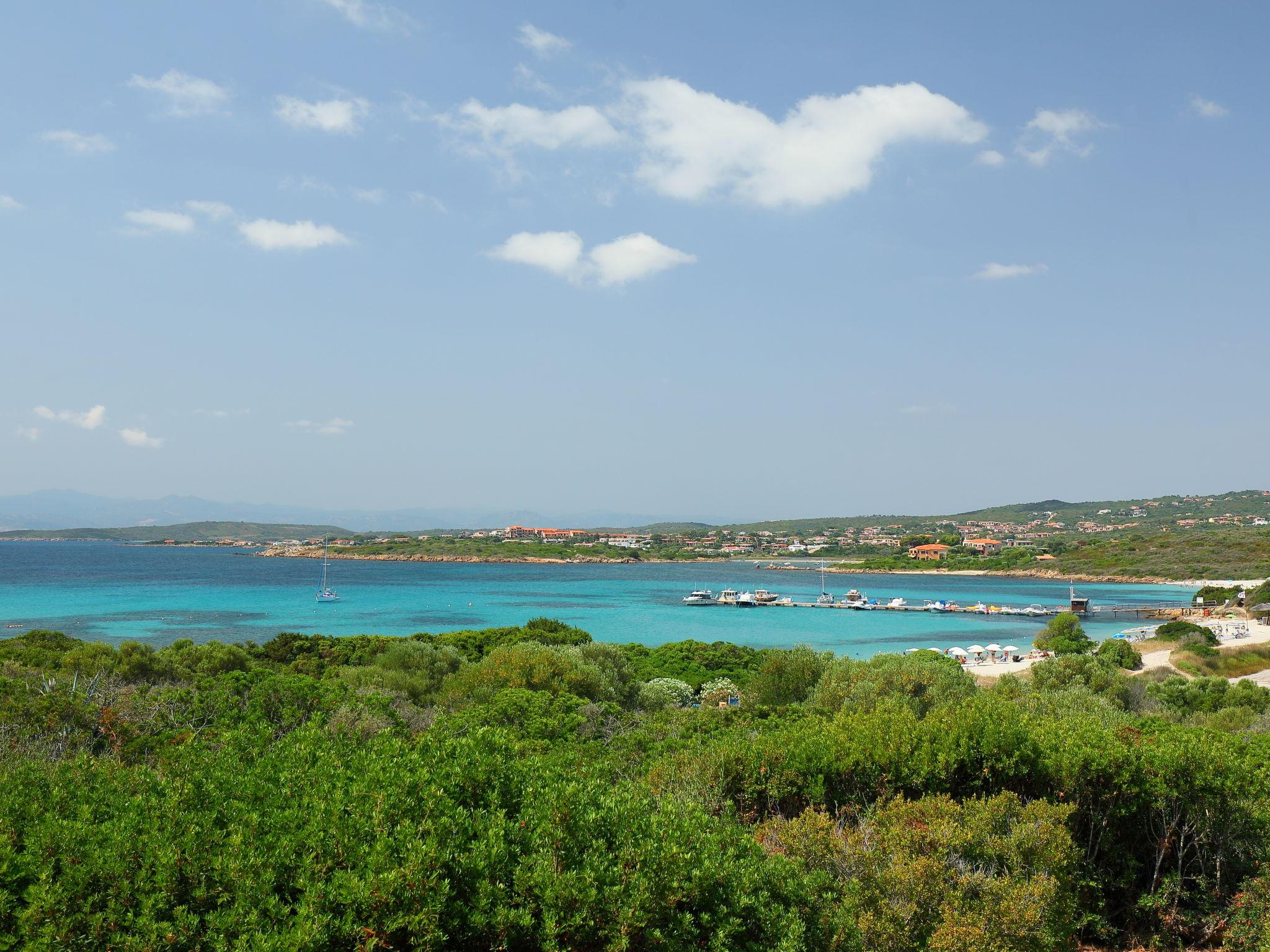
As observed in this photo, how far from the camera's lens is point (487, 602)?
225 ft

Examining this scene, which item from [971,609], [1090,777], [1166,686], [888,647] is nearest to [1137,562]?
[971,609]

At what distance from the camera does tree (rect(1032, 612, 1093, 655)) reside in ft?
121

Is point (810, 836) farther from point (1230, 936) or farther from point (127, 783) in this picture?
point (127, 783)

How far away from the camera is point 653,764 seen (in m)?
8.38

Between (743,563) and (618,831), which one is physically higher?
(618,831)

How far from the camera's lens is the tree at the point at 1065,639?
36750 mm

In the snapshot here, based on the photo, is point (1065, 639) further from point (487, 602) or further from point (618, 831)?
point (487, 602)

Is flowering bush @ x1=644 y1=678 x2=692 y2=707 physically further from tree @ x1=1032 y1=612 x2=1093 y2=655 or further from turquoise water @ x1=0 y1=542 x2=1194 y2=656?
turquoise water @ x1=0 y1=542 x2=1194 y2=656

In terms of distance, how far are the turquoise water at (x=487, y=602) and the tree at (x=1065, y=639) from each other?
421 cm

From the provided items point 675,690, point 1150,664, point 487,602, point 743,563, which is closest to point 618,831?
point 675,690

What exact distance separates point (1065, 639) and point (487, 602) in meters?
44.8

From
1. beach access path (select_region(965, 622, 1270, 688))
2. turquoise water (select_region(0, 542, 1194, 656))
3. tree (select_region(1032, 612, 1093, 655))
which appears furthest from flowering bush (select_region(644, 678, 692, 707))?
turquoise water (select_region(0, 542, 1194, 656))

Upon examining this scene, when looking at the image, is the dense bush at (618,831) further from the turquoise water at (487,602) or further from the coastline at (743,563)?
the coastline at (743,563)

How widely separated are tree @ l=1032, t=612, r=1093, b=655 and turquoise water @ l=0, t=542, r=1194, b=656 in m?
4.21
